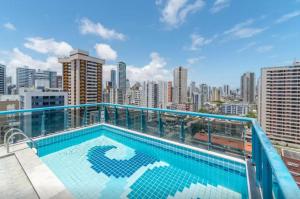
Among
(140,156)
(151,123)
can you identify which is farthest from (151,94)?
(140,156)

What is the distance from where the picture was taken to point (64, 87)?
133ft

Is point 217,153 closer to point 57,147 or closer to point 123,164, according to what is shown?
point 123,164

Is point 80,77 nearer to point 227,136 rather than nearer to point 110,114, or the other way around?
point 110,114

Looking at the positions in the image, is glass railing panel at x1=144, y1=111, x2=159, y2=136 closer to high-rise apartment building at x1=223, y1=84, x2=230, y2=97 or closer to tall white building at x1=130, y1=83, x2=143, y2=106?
tall white building at x1=130, y1=83, x2=143, y2=106

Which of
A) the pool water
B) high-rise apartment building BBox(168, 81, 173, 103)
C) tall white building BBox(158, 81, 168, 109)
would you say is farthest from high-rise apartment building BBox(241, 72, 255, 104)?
the pool water

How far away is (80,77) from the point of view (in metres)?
37.9

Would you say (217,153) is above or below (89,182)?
above

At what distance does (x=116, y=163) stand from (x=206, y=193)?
1826 millimetres

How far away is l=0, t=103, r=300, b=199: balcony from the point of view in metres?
2.18

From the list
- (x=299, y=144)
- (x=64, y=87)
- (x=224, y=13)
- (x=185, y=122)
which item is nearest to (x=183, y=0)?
(x=224, y=13)

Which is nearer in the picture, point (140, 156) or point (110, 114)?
point (140, 156)

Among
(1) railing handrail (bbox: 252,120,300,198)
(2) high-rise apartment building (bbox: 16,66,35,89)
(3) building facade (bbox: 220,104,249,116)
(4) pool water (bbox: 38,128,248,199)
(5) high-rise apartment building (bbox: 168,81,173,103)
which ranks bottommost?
(3) building facade (bbox: 220,104,249,116)

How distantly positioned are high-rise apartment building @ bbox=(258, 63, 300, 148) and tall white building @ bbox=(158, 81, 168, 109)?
33473 millimetres

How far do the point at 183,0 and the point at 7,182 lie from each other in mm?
9496
